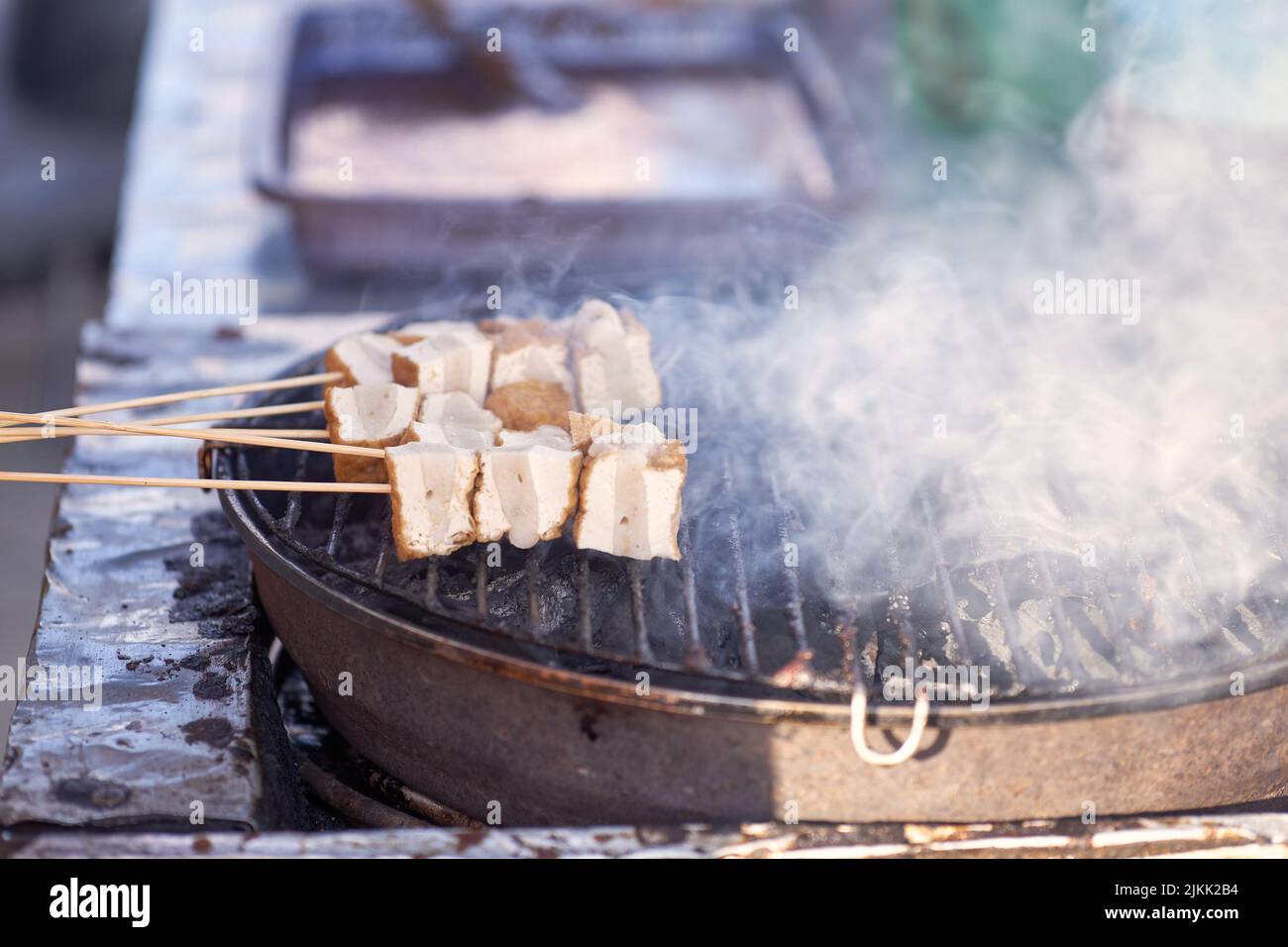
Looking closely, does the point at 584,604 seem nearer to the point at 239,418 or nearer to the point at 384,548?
the point at 384,548

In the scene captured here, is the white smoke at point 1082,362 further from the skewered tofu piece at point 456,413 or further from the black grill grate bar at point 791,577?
the skewered tofu piece at point 456,413

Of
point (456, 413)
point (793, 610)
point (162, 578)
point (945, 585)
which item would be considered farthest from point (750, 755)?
point (162, 578)

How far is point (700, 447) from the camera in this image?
3289 mm

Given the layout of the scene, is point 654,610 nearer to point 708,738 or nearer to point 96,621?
point 708,738

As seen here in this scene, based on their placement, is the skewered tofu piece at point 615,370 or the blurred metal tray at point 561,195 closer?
the skewered tofu piece at point 615,370

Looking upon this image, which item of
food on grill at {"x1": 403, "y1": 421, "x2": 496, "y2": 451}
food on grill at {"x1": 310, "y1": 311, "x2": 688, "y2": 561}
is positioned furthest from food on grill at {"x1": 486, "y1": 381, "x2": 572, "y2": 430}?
food on grill at {"x1": 403, "y1": 421, "x2": 496, "y2": 451}

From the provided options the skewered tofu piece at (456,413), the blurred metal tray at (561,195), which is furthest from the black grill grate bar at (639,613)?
the blurred metal tray at (561,195)

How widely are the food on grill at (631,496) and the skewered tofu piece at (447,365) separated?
53cm

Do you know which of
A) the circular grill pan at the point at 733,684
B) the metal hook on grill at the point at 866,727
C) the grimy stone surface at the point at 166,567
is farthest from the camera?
the grimy stone surface at the point at 166,567

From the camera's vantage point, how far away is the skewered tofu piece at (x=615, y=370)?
3.28m

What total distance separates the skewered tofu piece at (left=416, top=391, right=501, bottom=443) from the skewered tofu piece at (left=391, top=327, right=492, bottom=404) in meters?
0.04

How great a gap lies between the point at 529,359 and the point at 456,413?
28 cm

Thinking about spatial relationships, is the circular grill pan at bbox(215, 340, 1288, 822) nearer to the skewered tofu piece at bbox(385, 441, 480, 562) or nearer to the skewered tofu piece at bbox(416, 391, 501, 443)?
the skewered tofu piece at bbox(385, 441, 480, 562)

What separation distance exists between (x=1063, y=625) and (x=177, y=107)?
543cm
